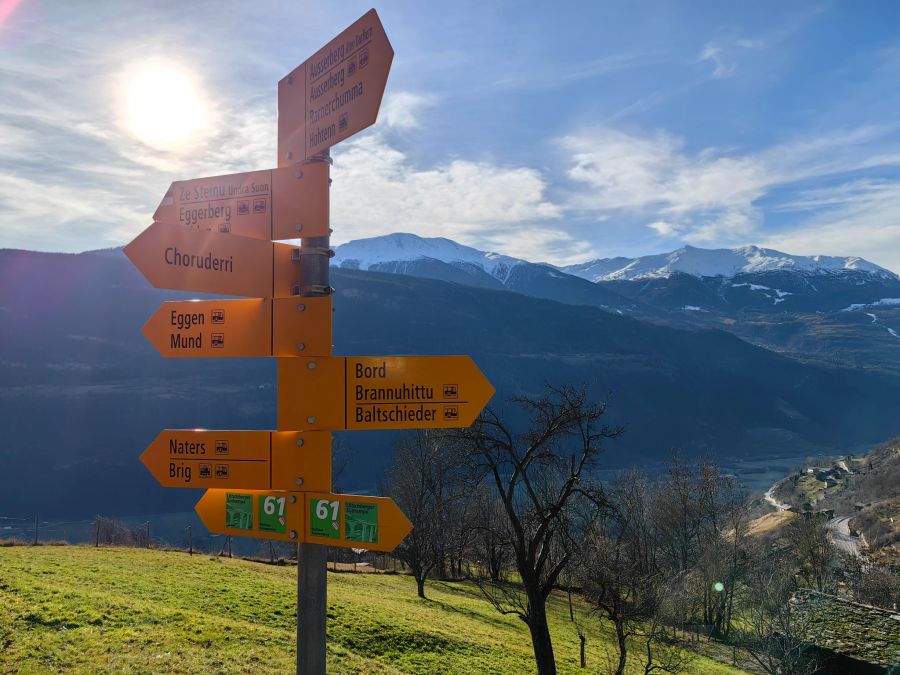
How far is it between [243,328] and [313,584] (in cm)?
164

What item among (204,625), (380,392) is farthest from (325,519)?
(204,625)

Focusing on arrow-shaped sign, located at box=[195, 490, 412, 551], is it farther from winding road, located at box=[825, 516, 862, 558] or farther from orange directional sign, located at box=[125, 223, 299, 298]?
winding road, located at box=[825, 516, 862, 558]

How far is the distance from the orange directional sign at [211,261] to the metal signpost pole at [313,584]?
0.59 feet

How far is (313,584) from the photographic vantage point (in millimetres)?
3809

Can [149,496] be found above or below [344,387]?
below

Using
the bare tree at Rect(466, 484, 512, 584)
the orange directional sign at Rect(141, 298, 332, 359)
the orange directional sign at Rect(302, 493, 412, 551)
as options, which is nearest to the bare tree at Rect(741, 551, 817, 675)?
A: the bare tree at Rect(466, 484, 512, 584)

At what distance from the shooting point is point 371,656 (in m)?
16.0

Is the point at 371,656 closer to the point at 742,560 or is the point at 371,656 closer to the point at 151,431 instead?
the point at 742,560

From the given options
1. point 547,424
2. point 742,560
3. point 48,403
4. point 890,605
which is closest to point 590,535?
point 547,424

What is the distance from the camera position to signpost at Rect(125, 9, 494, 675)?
149 inches

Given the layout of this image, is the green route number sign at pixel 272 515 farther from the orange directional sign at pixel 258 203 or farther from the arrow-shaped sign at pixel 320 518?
the orange directional sign at pixel 258 203

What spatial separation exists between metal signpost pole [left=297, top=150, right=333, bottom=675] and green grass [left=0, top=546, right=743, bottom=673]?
741 cm

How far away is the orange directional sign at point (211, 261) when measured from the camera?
3.95 metres

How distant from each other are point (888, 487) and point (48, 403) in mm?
219016
